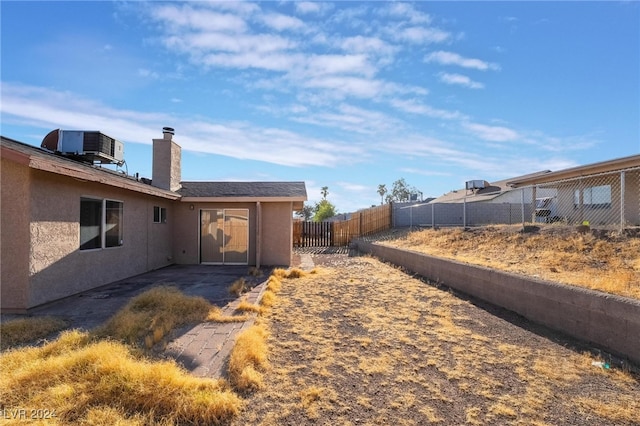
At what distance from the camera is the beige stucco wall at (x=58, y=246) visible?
5594mm

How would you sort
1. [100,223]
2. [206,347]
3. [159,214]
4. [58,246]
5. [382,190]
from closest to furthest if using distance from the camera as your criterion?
[206,347] < [58,246] < [100,223] < [159,214] < [382,190]

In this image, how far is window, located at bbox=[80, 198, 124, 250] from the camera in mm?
7171

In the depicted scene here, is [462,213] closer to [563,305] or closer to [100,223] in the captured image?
[563,305]

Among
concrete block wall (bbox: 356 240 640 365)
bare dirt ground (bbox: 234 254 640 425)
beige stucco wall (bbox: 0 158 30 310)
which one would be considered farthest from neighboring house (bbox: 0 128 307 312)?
concrete block wall (bbox: 356 240 640 365)

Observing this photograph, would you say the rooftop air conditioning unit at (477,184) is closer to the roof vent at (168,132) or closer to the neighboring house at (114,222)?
the neighboring house at (114,222)

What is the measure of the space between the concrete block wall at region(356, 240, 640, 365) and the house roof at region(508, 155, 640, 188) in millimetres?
9824

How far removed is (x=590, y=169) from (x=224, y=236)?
16081mm

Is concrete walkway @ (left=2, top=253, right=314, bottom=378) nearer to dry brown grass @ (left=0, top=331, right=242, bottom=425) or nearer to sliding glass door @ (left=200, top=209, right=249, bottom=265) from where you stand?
dry brown grass @ (left=0, top=331, right=242, bottom=425)

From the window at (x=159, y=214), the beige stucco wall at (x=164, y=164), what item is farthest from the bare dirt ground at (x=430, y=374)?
the beige stucco wall at (x=164, y=164)

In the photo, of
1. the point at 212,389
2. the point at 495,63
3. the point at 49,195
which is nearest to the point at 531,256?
the point at 495,63

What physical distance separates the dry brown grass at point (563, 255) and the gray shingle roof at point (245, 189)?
5880 millimetres

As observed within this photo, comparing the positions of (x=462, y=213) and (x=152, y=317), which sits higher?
(x=462, y=213)

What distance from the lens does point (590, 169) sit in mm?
14023

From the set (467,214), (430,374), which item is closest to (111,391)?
(430,374)
